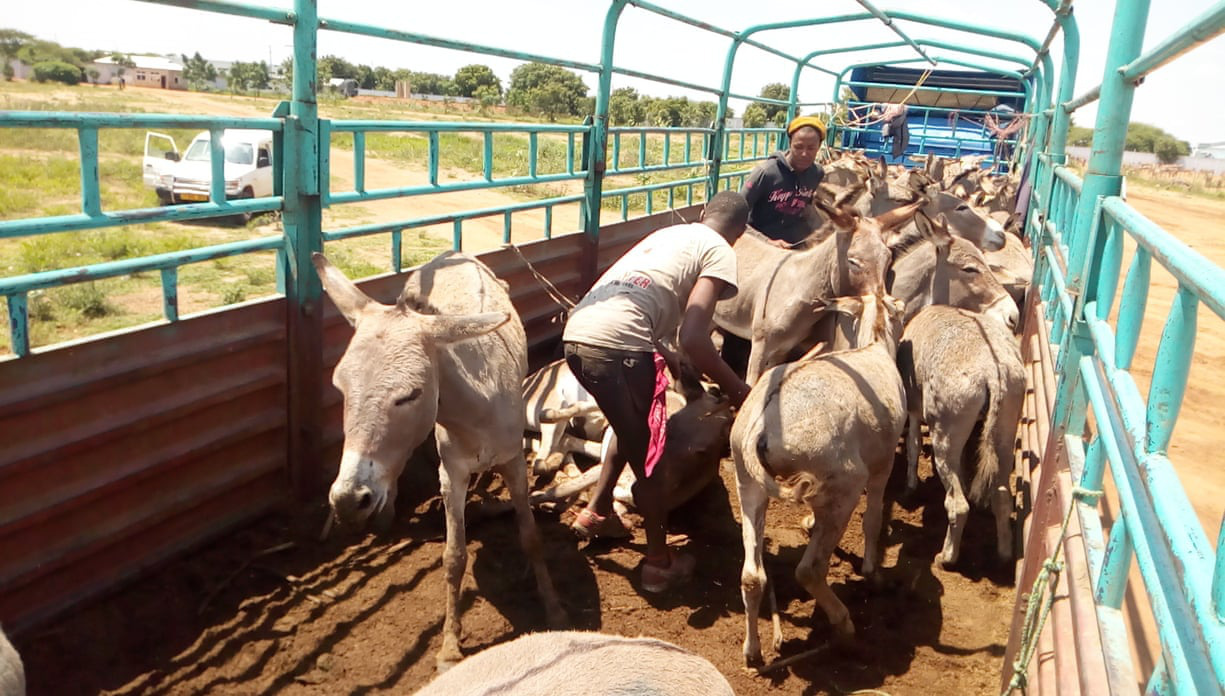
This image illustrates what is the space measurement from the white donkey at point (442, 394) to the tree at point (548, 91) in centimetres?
Result: 2745

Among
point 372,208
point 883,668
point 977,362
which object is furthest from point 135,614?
point 372,208

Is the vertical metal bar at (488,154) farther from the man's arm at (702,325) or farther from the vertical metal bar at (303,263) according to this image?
the man's arm at (702,325)

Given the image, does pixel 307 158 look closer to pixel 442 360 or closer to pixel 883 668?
pixel 442 360

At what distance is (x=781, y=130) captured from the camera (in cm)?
1431

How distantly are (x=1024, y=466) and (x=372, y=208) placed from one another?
20.6 meters

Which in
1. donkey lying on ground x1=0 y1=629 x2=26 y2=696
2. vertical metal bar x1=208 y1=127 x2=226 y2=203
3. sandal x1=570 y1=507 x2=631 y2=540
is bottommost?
sandal x1=570 y1=507 x2=631 y2=540

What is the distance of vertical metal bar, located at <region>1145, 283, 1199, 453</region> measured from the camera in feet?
5.72

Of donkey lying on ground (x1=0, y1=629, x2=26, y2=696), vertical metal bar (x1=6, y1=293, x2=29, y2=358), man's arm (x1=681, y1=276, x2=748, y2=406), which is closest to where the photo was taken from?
donkey lying on ground (x1=0, y1=629, x2=26, y2=696)

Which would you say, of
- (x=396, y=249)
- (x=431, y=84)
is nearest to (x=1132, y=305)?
(x=396, y=249)

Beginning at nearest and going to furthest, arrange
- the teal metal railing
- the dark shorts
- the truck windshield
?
the teal metal railing → the dark shorts → the truck windshield

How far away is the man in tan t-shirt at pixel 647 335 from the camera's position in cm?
443

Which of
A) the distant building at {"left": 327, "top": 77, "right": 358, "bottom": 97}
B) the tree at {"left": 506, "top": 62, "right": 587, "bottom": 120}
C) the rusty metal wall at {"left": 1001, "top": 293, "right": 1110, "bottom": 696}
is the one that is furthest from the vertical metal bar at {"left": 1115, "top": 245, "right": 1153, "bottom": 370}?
the tree at {"left": 506, "top": 62, "right": 587, "bottom": 120}

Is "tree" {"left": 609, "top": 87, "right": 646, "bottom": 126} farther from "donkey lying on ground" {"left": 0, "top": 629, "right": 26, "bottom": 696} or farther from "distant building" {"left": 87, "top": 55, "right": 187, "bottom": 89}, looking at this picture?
"distant building" {"left": 87, "top": 55, "right": 187, "bottom": 89}

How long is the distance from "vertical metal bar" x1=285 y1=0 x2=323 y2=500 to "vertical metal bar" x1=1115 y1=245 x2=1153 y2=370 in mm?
3860
